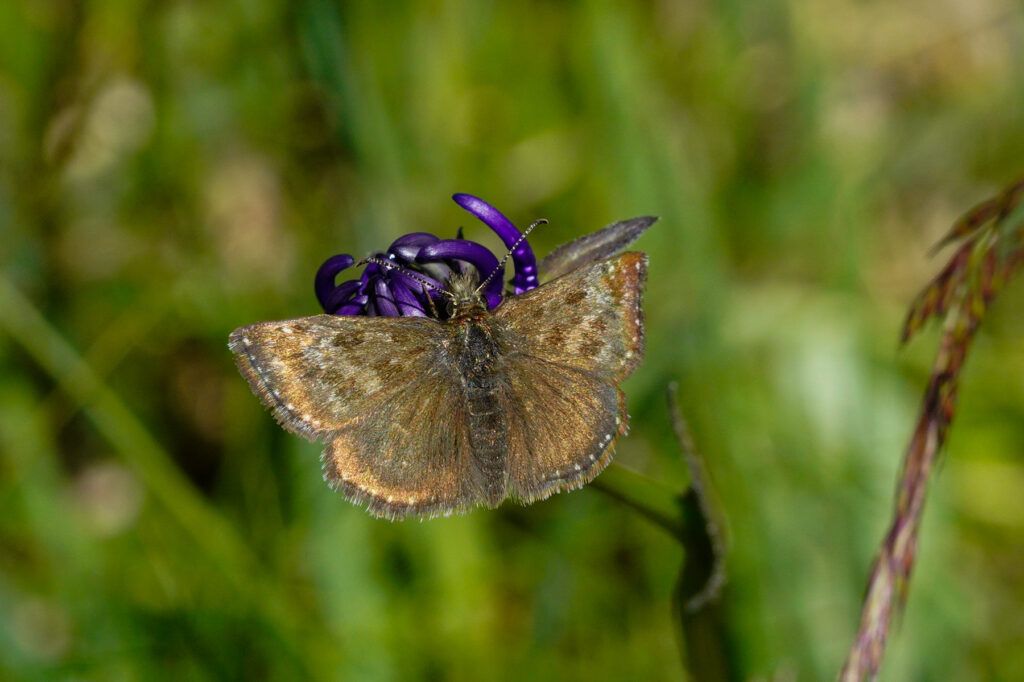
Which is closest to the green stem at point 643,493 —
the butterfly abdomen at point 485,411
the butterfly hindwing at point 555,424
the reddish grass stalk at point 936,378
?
the butterfly hindwing at point 555,424

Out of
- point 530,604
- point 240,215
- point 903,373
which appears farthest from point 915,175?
point 240,215

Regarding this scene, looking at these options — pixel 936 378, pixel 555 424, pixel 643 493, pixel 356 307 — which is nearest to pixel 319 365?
pixel 356 307

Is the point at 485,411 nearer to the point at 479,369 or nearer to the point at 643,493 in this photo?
the point at 479,369

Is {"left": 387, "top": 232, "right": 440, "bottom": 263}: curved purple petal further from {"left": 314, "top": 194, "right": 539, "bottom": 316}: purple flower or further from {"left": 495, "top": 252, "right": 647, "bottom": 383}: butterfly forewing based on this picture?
{"left": 495, "top": 252, "right": 647, "bottom": 383}: butterfly forewing

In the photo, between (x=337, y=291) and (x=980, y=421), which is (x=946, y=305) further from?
(x=980, y=421)

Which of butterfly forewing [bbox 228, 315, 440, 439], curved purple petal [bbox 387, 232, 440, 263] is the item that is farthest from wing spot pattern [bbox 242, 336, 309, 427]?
curved purple petal [bbox 387, 232, 440, 263]

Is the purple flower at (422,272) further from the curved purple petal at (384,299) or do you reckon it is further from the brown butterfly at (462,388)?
the brown butterfly at (462,388)
